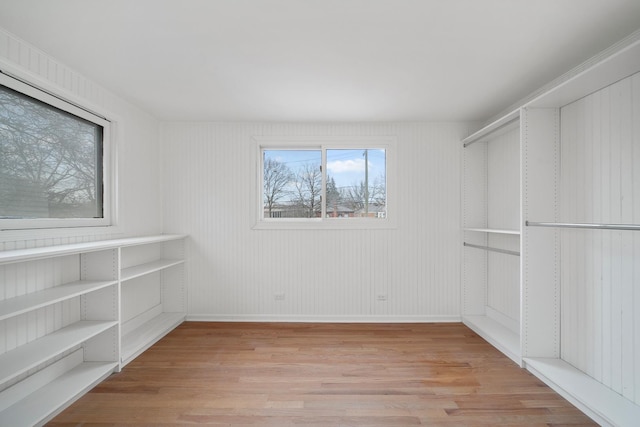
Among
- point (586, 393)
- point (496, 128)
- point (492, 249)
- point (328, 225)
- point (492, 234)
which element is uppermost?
point (496, 128)

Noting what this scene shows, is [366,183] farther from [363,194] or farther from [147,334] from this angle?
[147,334]

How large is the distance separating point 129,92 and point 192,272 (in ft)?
6.77

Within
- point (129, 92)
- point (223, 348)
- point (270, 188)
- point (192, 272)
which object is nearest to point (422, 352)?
point (223, 348)

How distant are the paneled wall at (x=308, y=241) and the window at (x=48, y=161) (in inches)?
36.2

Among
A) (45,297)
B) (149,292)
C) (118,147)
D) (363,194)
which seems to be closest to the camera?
(45,297)

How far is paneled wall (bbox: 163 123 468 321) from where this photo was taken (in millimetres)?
3553

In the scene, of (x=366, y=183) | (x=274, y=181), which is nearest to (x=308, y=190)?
(x=274, y=181)

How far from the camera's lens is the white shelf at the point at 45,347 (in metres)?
1.68

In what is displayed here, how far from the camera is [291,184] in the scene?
3732mm

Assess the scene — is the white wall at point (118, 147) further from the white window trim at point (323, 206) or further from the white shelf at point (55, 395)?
the white window trim at point (323, 206)

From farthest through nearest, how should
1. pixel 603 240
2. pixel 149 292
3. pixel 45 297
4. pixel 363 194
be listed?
pixel 363 194
pixel 149 292
pixel 603 240
pixel 45 297

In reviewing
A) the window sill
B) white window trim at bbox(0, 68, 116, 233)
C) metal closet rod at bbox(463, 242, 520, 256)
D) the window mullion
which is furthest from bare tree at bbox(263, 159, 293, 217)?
metal closet rod at bbox(463, 242, 520, 256)

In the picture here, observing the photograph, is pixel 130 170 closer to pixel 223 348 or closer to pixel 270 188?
pixel 270 188

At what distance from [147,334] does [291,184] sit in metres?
2.25
